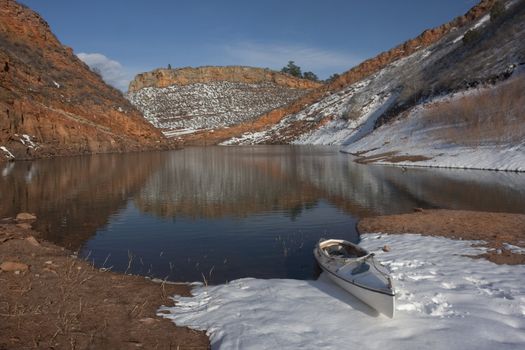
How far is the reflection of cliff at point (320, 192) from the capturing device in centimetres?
2312

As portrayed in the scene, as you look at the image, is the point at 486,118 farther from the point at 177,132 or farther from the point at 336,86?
the point at 177,132

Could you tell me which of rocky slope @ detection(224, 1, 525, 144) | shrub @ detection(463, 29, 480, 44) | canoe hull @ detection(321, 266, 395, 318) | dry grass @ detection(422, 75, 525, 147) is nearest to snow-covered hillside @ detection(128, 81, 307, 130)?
rocky slope @ detection(224, 1, 525, 144)

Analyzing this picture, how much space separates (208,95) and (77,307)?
15352cm

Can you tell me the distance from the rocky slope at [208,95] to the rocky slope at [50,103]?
4700 cm

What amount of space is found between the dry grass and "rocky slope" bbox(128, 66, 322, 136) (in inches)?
3356

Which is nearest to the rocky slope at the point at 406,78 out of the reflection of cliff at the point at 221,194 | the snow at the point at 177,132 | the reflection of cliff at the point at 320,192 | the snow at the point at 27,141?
the snow at the point at 177,132

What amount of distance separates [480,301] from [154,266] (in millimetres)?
9160

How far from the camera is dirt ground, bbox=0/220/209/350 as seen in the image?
7.83 metres

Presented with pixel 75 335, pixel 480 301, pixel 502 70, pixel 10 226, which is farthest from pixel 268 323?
pixel 502 70

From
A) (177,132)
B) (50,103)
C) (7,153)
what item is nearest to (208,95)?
(177,132)

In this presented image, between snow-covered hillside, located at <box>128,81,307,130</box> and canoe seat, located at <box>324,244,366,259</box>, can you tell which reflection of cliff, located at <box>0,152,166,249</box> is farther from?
snow-covered hillside, located at <box>128,81,307,130</box>

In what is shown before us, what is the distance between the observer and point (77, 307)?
924 cm

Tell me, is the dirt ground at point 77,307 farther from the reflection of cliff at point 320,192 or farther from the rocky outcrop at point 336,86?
the rocky outcrop at point 336,86

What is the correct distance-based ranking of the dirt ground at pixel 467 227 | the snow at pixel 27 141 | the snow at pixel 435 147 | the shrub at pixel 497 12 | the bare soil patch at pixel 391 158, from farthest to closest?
the shrub at pixel 497 12
the snow at pixel 27 141
the bare soil patch at pixel 391 158
the snow at pixel 435 147
the dirt ground at pixel 467 227
